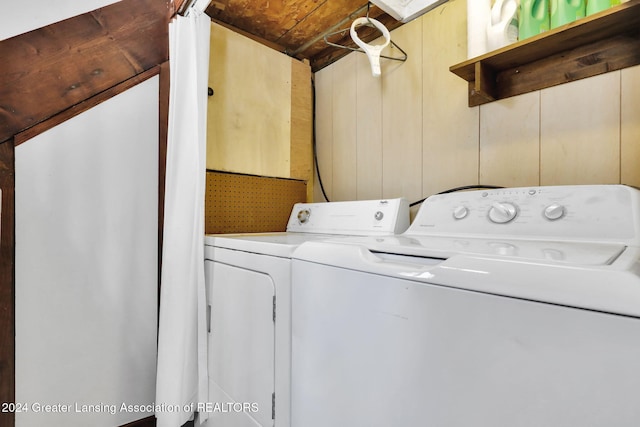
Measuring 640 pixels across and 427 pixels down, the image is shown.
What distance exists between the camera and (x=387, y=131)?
5.16ft

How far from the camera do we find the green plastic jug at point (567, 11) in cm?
95

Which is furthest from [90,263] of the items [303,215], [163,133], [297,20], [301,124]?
[297,20]

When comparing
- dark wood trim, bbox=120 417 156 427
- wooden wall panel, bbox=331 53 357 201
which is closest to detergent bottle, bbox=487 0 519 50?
wooden wall panel, bbox=331 53 357 201

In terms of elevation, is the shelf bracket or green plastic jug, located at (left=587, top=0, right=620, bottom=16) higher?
green plastic jug, located at (left=587, top=0, right=620, bottom=16)

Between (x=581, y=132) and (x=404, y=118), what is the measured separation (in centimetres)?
70

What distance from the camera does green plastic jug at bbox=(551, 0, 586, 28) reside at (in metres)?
0.95

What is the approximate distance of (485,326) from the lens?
464 millimetres

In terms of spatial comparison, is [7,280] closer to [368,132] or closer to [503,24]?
[368,132]

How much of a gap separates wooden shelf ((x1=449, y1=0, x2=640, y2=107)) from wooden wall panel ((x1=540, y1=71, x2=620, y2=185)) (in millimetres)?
43

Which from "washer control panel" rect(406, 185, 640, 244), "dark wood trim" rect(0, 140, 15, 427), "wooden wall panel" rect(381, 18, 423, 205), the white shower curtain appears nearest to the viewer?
A: "washer control panel" rect(406, 185, 640, 244)

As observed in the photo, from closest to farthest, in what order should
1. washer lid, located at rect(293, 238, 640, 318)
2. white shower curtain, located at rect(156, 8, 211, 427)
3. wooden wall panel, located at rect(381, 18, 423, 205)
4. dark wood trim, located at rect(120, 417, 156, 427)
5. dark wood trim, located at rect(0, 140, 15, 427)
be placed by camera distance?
1. washer lid, located at rect(293, 238, 640, 318)
2. dark wood trim, located at rect(0, 140, 15, 427)
3. white shower curtain, located at rect(156, 8, 211, 427)
4. dark wood trim, located at rect(120, 417, 156, 427)
5. wooden wall panel, located at rect(381, 18, 423, 205)

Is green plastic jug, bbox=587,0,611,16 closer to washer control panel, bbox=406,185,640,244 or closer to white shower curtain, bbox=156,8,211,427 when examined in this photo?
washer control panel, bbox=406,185,640,244

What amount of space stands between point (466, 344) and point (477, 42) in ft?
3.71

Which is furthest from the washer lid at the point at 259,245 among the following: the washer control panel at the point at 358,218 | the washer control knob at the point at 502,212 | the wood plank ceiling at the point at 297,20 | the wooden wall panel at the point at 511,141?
the wood plank ceiling at the point at 297,20
